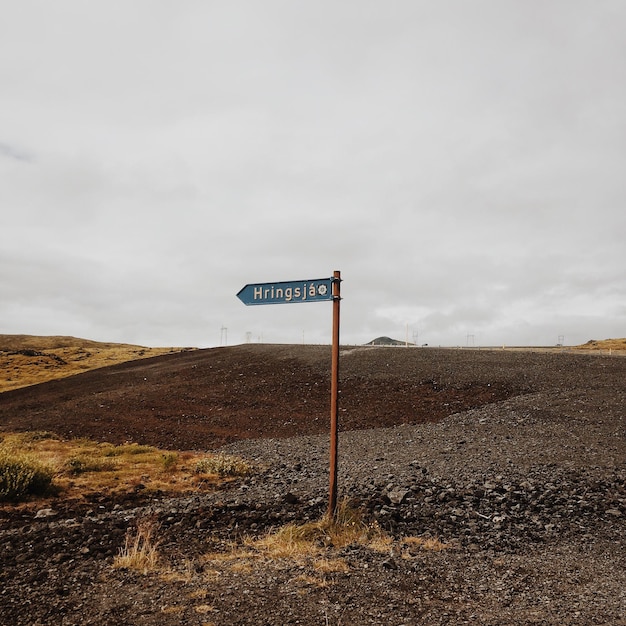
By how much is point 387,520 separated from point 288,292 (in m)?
4.46

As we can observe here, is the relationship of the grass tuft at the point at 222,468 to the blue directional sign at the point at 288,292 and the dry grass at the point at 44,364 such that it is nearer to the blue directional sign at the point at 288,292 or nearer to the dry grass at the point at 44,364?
the blue directional sign at the point at 288,292

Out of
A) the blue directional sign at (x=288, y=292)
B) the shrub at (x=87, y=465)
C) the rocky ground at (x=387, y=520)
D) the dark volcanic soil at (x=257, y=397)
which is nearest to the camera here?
the rocky ground at (x=387, y=520)

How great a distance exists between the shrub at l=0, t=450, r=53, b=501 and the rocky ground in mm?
641

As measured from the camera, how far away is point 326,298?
28.2ft

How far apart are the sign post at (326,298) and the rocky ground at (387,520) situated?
1243mm

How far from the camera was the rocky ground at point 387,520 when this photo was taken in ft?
18.6

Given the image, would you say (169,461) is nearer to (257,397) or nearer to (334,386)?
(334,386)

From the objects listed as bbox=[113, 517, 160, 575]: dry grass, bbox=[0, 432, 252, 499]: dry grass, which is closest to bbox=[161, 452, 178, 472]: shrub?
bbox=[0, 432, 252, 499]: dry grass

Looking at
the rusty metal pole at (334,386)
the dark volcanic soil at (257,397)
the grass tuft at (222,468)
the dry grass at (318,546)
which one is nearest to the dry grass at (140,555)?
the dry grass at (318,546)

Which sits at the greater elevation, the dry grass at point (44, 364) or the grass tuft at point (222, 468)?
the dry grass at point (44, 364)

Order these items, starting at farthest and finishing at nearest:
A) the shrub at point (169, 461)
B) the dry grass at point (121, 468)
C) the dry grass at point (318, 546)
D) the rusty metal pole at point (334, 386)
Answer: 1. the shrub at point (169, 461)
2. the dry grass at point (121, 468)
3. the rusty metal pole at point (334, 386)
4. the dry grass at point (318, 546)

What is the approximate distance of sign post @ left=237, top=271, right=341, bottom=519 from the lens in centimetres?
851

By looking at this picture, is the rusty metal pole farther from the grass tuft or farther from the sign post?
the grass tuft

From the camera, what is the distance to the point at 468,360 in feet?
92.1
